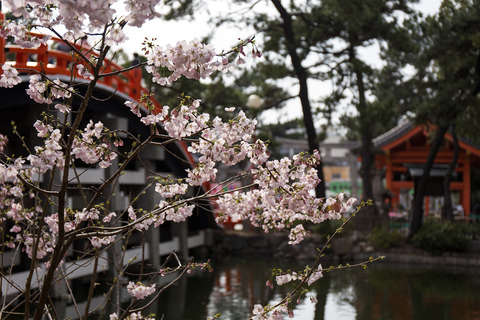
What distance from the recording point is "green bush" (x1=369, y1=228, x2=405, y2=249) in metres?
16.3

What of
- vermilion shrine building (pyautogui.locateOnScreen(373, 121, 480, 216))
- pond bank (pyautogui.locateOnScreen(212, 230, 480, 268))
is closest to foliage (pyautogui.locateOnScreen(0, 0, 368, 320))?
pond bank (pyautogui.locateOnScreen(212, 230, 480, 268))

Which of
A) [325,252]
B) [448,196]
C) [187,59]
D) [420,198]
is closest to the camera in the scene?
[187,59]

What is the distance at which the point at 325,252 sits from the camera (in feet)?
54.6

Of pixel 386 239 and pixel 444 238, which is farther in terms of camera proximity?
pixel 386 239

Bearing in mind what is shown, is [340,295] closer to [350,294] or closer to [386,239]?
[350,294]

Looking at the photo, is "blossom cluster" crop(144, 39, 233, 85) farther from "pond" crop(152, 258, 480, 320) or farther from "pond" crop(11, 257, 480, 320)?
"pond" crop(152, 258, 480, 320)

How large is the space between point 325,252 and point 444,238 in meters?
2.89

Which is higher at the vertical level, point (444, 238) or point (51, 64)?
point (51, 64)

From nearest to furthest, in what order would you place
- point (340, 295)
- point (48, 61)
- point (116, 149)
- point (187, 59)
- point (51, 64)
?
point (187, 59) → point (51, 64) → point (48, 61) → point (340, 295) → point (116, 149)

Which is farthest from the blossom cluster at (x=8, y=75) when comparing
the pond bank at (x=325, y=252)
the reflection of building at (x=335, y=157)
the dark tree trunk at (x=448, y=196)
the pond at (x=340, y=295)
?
the dark tree trunk at (x=448, y=196)

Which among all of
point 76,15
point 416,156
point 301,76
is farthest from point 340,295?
point 416,156

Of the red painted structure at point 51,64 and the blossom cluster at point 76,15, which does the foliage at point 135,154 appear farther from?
the red painted structure at point 51,64

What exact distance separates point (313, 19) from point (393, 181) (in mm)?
7436

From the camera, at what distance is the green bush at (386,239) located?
16344mm
